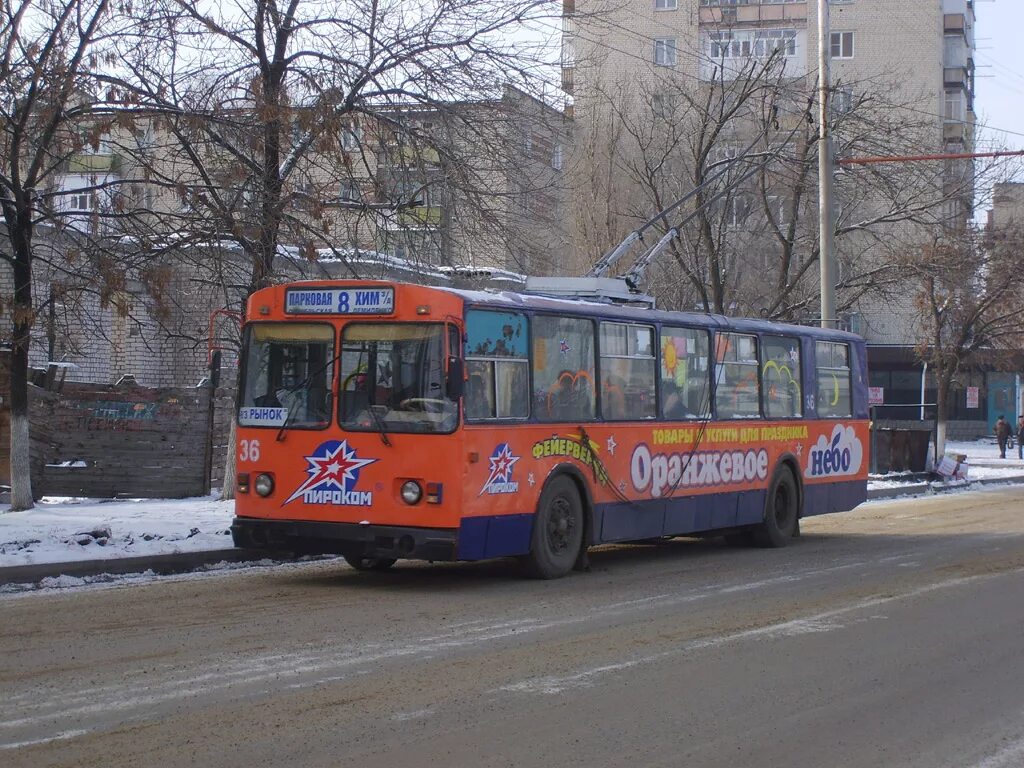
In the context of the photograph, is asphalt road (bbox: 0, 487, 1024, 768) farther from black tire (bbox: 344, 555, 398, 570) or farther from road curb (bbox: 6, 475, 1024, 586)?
road curb (bbox: 6, 475, 1024, 586)

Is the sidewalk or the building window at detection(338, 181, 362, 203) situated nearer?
the sidewalk

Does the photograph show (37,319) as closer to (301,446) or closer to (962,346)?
(301,446)

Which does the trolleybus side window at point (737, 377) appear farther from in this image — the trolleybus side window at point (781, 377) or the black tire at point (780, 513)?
the black tire at point (780, 513)

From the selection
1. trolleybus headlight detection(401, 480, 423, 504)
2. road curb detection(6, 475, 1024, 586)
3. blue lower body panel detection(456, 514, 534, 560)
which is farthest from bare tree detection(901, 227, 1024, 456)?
trolleybus headlight detection(401, 480, 423, 504)

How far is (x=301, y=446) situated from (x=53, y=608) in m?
2.73

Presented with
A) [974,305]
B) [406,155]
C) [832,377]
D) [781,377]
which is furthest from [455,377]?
[974,305]

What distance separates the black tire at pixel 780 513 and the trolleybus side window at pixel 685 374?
205 cm

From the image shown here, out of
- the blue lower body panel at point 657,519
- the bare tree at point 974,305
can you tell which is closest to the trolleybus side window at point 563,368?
the blue lower body panel at point 657,519

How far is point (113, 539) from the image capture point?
13.3 m

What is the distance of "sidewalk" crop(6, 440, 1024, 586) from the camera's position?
1199cm

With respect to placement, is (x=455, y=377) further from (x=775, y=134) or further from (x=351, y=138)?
(x=775, y=134)

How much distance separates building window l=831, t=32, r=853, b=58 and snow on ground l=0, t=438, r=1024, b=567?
4797 centimetres

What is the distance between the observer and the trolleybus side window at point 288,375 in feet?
40.0

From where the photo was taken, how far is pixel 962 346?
3684 cm
